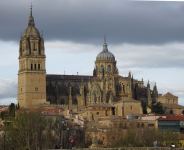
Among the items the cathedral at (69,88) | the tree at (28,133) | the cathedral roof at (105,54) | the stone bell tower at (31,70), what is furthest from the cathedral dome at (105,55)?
the tree at (28,133)

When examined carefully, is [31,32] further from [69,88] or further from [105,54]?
[105,54]

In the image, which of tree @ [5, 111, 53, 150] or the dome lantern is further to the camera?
the dome lantern

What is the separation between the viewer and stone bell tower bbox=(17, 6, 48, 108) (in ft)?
413

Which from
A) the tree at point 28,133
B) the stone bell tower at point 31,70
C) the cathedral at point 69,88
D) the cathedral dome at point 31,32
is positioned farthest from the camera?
the cathedral dome at point 31,32

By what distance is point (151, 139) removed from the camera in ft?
240

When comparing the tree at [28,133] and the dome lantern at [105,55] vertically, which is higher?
the dome lantern at [105,55]

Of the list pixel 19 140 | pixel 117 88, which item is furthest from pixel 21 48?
pixel 19 140

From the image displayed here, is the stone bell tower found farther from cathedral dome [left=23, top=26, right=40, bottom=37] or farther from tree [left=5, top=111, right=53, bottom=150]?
tree [left=5, top=111, right=53, bottom=150]

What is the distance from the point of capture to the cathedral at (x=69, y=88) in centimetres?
12412

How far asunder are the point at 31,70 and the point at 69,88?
9.88 meters

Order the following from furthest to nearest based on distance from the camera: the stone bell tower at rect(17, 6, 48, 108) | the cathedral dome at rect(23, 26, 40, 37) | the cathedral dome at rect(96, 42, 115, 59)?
the cathedral dome at rect(96, 42, 115, 59) < the cathedral dome at rect(23, 26, 40, 37) < the stone bell tower at rect(17, 6, 48, 108)

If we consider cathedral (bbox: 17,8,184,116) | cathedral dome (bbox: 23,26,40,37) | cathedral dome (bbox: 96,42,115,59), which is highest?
cathedral dome (bbox: 23,26,40,37)

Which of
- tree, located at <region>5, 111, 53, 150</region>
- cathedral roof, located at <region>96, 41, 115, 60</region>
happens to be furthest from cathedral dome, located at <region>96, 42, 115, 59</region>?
tree, located at <region>5, 111, 53, 150</region>

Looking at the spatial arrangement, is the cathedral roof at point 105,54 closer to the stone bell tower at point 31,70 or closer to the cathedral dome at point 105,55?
the cathedral dome at point 105,55
